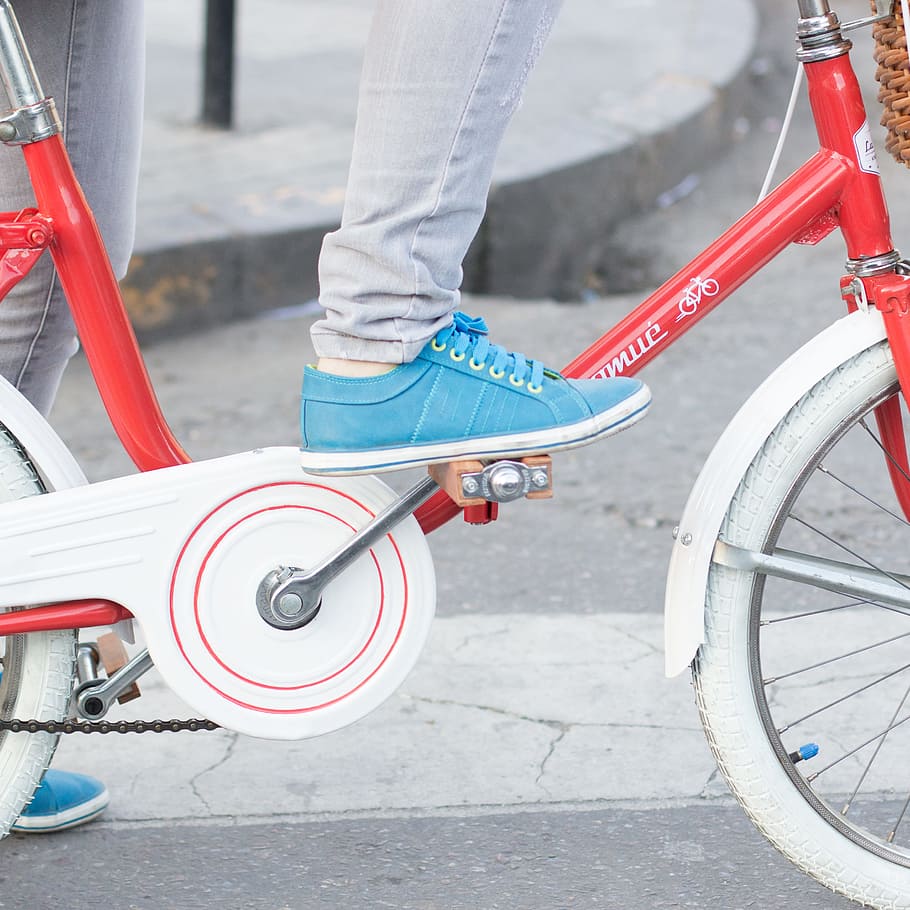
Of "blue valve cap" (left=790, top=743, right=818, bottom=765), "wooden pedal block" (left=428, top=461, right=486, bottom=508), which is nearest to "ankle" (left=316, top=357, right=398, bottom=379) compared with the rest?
"wooden pedal block" (left=428, top=461, right=486, bottom=508)

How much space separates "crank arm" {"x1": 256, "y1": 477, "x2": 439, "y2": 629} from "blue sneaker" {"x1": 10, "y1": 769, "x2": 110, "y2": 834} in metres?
0.60

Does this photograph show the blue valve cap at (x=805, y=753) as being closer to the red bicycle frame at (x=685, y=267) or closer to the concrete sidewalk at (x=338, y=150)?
the red bicycle frame at (x=685, y=267)

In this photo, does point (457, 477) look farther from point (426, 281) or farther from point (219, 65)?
point (219, 65)

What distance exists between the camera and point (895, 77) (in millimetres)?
1561

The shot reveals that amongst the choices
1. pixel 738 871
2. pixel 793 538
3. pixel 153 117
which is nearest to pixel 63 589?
pixel 738 871

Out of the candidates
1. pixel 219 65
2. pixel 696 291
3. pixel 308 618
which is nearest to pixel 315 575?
pixel 308 618

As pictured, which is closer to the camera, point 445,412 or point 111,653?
point 445,412

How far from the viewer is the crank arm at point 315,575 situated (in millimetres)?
1685

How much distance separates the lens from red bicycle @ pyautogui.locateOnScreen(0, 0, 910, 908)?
169cm

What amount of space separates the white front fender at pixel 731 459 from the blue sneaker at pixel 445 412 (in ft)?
0.57

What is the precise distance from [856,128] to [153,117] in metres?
4.68

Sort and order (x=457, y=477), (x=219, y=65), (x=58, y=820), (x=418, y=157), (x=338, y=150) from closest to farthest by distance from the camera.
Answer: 1. (x=418, y=157)
2. (x=457, y=477)
3. (x=58, y=820)
4. (x=338, y=150)
5. (x=219, y=65)

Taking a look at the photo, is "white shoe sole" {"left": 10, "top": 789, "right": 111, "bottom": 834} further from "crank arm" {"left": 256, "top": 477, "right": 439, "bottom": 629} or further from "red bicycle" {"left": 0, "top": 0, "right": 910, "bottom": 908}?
"crank arm" {"left": 256, "top": 477, "right": 439, "bottom": 629}

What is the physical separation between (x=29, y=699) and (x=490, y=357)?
73 centimetres
